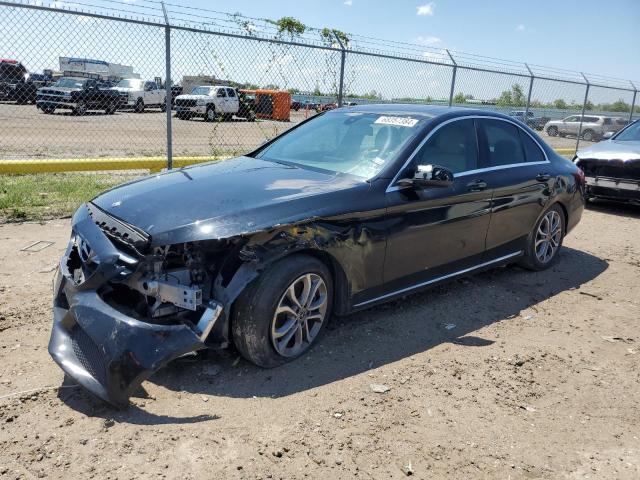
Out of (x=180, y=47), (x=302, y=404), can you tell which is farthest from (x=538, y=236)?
(x=180, y=47)

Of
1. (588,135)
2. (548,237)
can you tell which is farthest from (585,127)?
(548,237)

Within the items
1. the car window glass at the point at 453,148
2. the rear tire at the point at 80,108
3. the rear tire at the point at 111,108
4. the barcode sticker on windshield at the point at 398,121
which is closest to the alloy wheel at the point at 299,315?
the car window glass at the point at 453,148

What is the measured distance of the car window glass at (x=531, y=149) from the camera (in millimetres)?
5348

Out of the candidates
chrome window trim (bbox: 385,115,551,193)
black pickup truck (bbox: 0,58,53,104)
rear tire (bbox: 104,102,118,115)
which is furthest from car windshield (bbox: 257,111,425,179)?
rear tire (bbox: 104,102,118,115)

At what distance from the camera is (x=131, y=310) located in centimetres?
314

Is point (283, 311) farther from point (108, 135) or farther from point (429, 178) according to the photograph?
point (108, 135)

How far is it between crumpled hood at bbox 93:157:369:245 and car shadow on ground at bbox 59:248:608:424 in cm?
90

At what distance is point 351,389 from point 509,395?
3.29 ft

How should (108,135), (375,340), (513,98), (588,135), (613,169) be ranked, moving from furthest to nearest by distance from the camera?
(588,135)
(108,135)
(513,98)
(613,169)
(375,340)

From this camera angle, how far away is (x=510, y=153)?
5.12m

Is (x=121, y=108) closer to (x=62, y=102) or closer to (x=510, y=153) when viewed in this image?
(x=62, y=102)

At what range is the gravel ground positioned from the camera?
40.1ft

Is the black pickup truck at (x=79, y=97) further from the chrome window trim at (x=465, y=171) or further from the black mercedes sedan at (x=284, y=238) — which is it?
the chrome window trim at (x=465, y=171)

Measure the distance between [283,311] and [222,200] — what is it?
796 mm
